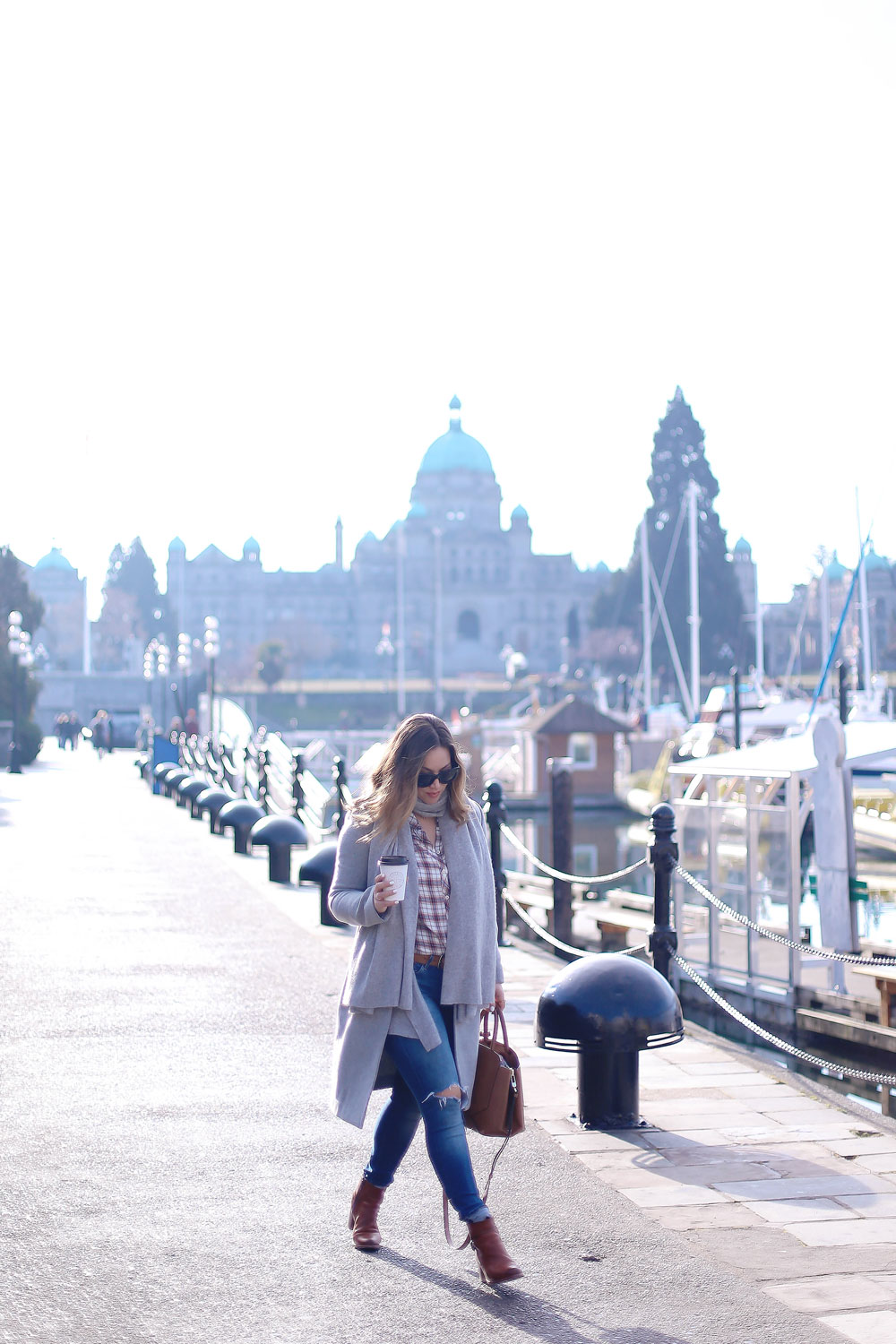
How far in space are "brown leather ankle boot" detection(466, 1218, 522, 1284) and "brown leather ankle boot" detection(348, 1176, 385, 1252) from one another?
432 millimetres

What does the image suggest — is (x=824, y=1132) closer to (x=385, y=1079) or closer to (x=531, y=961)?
(x=385, y=1079)

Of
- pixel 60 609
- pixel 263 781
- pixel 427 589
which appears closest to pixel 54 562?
pixel 60 609

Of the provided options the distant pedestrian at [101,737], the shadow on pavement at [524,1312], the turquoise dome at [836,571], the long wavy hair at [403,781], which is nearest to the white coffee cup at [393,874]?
the long wavy hair at [403,781]

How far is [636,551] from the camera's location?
82.1 meters

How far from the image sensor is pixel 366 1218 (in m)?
4.86

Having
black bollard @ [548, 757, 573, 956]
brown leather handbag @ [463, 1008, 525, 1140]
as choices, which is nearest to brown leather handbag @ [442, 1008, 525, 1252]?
brown leather handbag @ [463, 1008, 525, 1140]

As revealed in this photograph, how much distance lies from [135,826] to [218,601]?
119 metres

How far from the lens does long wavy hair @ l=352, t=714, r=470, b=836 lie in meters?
4.78

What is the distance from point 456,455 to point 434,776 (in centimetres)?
13829

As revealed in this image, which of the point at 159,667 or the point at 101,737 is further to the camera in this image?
the point at 159,667

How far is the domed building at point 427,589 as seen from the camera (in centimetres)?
13525

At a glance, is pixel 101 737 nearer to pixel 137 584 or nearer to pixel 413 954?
pixel 413 954

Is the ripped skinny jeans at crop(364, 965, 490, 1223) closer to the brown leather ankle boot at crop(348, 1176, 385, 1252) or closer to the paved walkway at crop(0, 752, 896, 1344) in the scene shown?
the brown leather ankle boot at crop(348, 1176, 385, 1252)

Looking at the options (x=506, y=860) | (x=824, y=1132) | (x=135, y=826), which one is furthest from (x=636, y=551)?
(x=824, y=1132)
